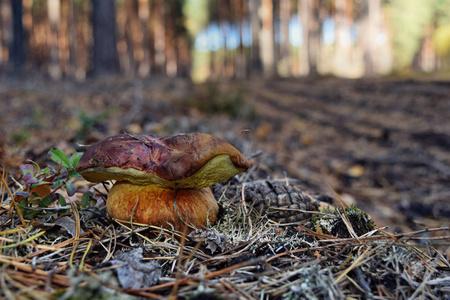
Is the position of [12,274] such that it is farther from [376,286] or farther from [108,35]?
[108,35]

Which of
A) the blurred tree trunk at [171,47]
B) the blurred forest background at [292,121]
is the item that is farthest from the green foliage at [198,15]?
the blurred forest background at [292,121]

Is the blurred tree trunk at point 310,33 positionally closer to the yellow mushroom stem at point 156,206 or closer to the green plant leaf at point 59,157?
the yellow mushroom stem at point 156,206

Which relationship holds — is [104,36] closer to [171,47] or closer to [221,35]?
[221,35]

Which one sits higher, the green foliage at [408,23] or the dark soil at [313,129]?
the green foliage at [408,23]

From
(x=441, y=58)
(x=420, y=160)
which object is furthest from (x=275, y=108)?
(x=441, y=58)

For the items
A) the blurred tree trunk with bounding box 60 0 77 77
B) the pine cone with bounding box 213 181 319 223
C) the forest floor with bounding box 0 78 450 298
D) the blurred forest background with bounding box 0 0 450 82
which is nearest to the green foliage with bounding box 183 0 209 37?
the blurred forest background with bounding box 0 0 450 82

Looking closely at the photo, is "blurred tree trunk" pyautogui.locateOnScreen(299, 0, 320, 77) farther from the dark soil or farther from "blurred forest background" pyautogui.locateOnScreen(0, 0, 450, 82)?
the dark soil

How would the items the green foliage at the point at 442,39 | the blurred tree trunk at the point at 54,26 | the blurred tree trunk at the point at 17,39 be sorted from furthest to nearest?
the green foliage at the point at 442,39 → the blurred tree trunk at the point at 17,39 → the blurred tree trunk at the point at 54,26
